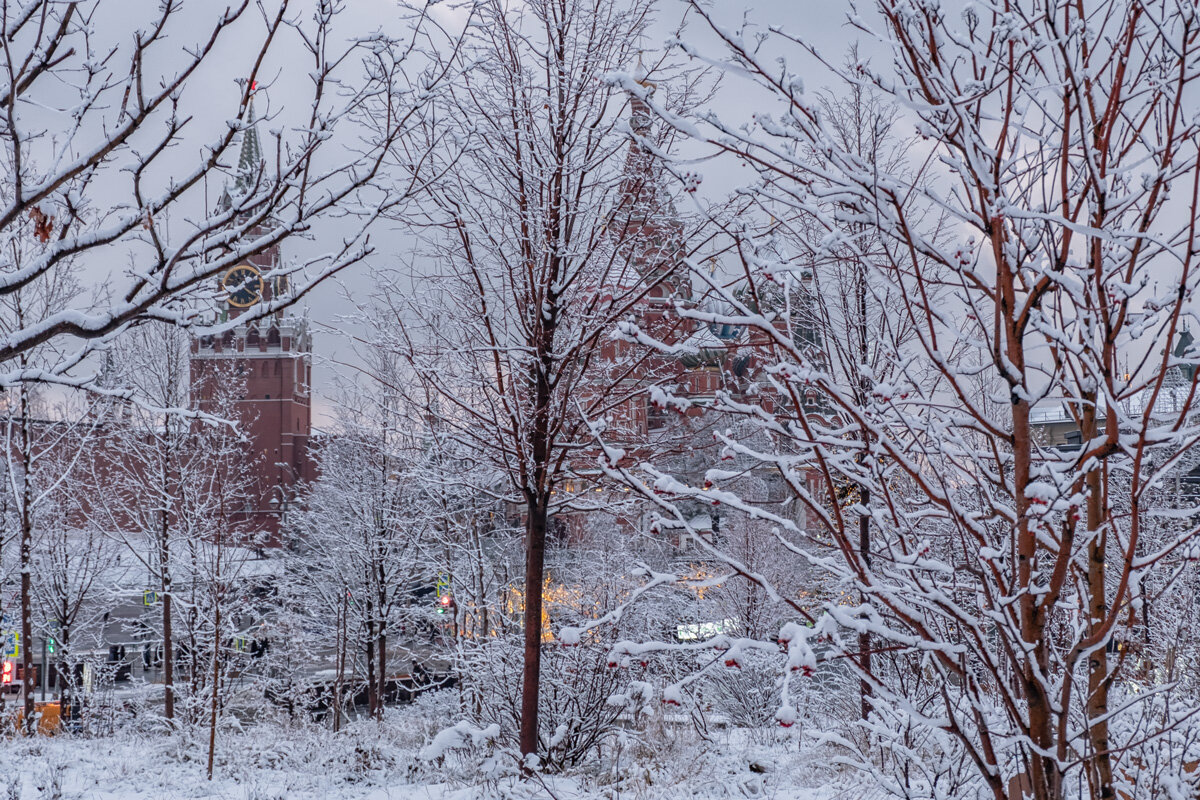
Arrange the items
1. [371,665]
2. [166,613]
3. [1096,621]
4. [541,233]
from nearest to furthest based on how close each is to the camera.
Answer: [1096,621]
[541,233]
[166,613]
[371,665]

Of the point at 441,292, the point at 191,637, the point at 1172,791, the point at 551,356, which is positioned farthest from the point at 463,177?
the point at 191,637

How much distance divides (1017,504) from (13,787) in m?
8.14

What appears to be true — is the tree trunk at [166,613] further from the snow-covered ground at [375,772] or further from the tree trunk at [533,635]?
the tree trunk at [533,635]

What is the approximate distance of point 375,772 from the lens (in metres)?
8.15

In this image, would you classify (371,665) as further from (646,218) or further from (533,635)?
(646,218)

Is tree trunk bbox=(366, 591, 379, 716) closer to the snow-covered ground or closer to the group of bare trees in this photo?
the snow-covered ground

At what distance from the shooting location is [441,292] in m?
6.65

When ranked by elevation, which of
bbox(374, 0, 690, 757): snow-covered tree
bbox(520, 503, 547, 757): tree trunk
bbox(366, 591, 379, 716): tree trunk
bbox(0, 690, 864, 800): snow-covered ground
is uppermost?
bbox(374, 0, 690, 757): snow-covered tree

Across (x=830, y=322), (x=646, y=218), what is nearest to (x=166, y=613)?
(x=646, y=218)

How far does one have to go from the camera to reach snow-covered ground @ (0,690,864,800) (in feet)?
21.8

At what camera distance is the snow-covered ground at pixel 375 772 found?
6.64 meters

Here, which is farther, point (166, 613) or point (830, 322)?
point (166, 613)

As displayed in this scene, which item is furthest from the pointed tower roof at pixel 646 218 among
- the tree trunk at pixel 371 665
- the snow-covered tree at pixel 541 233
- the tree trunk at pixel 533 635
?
the tree trunk at pixel 371 665

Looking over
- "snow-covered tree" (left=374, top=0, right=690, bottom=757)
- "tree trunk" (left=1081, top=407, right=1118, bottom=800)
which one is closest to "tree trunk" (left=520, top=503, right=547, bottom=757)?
"snow-covered tree" (left=374, top=0, right=690, bottom=757)
